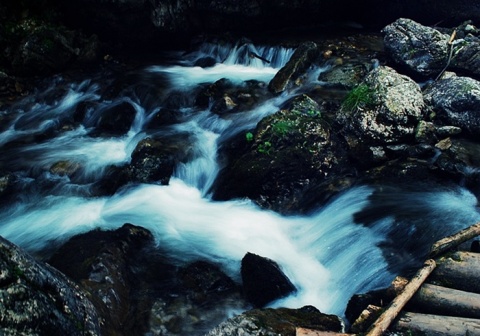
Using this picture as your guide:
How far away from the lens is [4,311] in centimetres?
313

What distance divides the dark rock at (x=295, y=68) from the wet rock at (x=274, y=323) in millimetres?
6850

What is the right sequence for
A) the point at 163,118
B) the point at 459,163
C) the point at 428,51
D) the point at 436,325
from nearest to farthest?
the point at 436,325
the point at 459,163
the point at 428,51
the point at 163,118

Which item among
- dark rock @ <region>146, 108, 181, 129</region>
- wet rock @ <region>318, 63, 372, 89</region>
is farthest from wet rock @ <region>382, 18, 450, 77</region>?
dark rock @ <region>146, 108, 181, 129</region>

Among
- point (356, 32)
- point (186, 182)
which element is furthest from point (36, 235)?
point (356, 32)

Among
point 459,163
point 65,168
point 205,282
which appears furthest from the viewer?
A: point 65,168

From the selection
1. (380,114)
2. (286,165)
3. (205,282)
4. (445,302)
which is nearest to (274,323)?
(445,302)

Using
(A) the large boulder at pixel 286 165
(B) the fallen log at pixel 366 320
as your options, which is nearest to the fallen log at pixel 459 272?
(B) the fallen log at pixel 366 320

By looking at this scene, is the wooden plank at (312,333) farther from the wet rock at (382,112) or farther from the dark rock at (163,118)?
the dark rock at (163,118)

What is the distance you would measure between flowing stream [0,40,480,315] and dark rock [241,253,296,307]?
0.52 feet

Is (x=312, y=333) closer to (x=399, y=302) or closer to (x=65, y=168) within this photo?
(x=399, y=302)

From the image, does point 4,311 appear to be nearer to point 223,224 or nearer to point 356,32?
point 223,224

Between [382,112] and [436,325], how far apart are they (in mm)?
4672

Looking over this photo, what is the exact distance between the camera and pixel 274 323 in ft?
13.7

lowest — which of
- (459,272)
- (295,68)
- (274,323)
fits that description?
(274,323)
